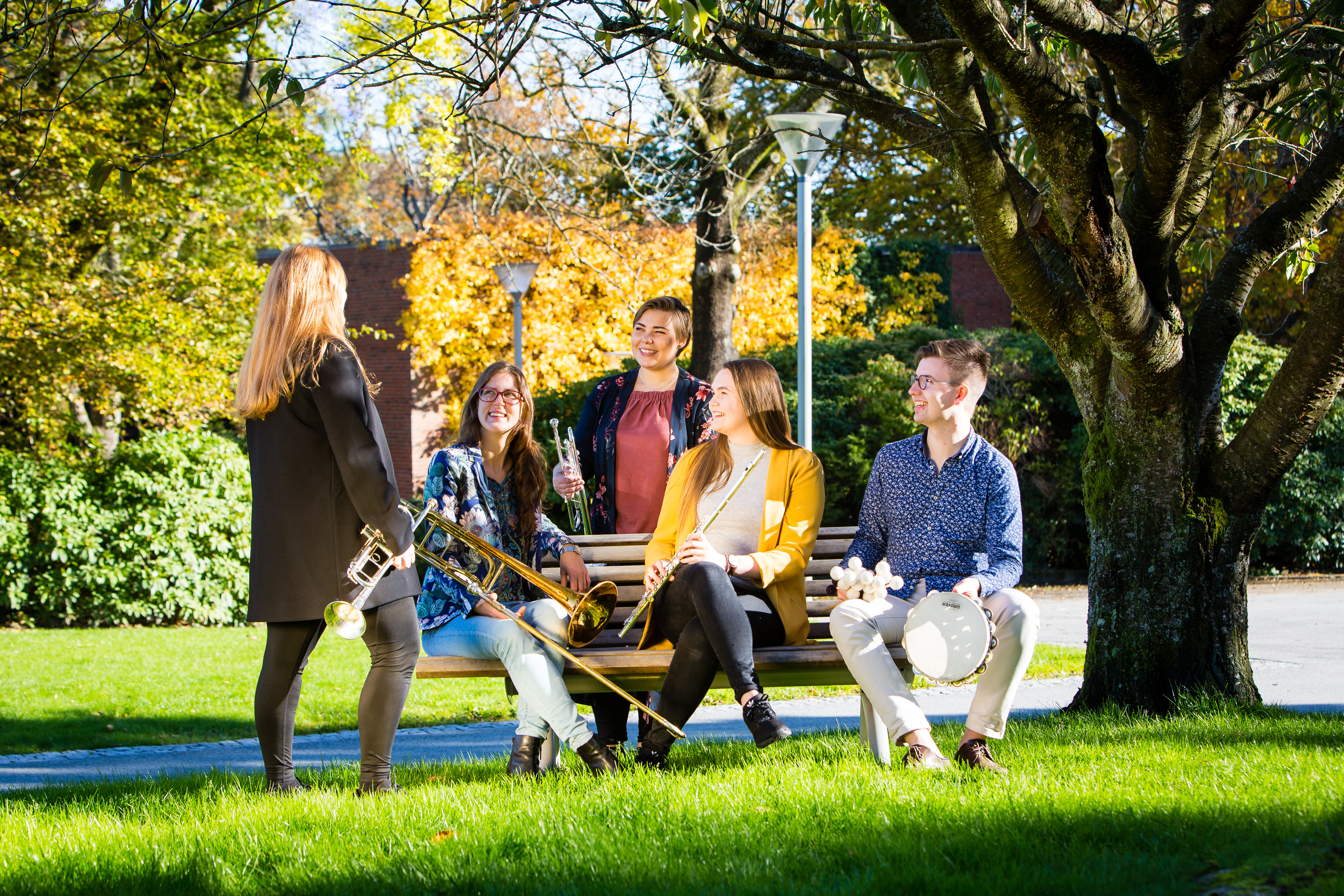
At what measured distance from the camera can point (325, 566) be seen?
13.0ft

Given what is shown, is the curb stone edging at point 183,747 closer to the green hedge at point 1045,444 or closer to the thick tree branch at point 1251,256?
the thick tree branch at point 1251,256

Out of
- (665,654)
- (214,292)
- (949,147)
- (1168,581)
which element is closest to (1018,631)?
(665,654)

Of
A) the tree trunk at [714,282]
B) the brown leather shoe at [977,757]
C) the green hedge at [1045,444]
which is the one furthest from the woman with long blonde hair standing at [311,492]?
the green hedge at [1045,444]

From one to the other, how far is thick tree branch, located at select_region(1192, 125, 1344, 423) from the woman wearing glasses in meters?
3.09

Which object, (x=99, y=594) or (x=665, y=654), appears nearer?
(x=665, y=654)

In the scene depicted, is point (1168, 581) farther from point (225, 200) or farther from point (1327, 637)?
point (225, 200)

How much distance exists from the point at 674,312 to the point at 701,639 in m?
1.61

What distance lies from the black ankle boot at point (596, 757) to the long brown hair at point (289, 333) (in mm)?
1492

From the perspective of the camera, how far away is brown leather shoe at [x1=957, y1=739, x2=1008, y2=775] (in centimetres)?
409

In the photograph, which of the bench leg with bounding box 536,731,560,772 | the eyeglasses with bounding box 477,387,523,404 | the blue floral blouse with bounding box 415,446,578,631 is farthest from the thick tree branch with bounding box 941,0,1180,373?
the bench leg with bounding box 536,731,560,772

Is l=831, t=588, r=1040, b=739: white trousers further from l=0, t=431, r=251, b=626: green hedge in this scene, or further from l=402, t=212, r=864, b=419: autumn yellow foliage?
l=402, t=212, r=864, b=419: autumn yellow foliage

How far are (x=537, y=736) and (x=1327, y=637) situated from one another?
743 cm

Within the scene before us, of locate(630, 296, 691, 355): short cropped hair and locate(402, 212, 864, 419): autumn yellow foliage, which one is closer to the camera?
locate(630, 296, 691, 355): short cropped hair

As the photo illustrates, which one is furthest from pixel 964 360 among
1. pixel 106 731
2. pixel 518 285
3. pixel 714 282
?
pixel 518 285
